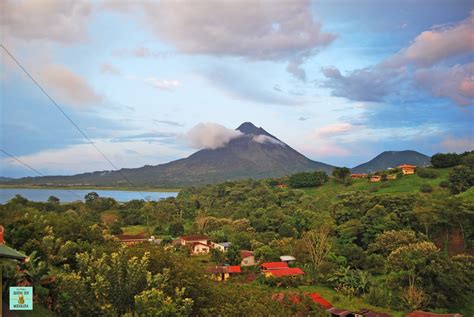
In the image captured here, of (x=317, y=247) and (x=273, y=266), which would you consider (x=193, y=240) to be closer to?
(x=273, y=266)

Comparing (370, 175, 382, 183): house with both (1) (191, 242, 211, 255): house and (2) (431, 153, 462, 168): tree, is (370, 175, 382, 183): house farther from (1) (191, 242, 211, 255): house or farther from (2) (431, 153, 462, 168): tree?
(1) (191, 242, 211, 255): house

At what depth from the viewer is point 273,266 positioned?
2433 centimetres

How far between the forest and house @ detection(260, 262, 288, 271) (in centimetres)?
A: 106

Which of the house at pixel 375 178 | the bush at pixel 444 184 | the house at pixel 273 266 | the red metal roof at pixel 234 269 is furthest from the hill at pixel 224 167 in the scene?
the house at pixel 273 266

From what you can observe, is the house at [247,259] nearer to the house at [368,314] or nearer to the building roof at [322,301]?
the building roof at [322,301]

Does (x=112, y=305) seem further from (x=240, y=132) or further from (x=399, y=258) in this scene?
(x=240, y=132)

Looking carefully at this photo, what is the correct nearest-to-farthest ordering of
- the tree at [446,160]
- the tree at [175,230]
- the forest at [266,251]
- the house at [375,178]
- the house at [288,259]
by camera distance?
1. the forest at [266,251]
2. the house at [288,259]
3. the tree at [175,230]
4. the tree at [446,160]
5. the house at [375,178]

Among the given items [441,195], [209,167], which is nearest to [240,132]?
[209,167]

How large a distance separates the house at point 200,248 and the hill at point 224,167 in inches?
2373

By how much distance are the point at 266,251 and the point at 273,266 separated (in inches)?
107

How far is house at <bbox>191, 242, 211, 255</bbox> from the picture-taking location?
3141 cm

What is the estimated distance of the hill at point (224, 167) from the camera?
98.4 m

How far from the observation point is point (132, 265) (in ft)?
30.7

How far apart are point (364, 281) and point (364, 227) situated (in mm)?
8090
